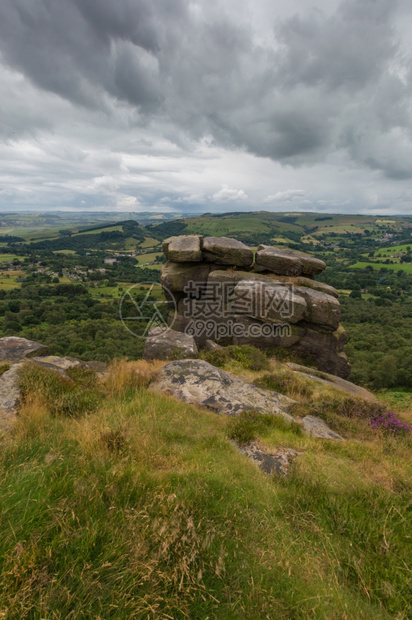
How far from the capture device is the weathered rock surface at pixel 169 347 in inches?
535

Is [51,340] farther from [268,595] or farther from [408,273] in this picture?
[408,273]

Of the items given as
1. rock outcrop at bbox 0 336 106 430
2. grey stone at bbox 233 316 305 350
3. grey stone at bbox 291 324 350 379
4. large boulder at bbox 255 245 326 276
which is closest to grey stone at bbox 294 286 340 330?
grey stone at bbox 291 324 350 379

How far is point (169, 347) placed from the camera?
14.1 metres

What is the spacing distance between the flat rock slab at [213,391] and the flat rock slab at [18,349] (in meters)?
6.40

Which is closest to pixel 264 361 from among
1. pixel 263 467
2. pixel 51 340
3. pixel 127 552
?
pixel 263 467

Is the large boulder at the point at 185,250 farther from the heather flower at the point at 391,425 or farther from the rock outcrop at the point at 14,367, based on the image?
the heather flower at the point at 391,425

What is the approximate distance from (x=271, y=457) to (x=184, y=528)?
3225 mm

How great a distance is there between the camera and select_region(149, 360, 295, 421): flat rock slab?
809 cm

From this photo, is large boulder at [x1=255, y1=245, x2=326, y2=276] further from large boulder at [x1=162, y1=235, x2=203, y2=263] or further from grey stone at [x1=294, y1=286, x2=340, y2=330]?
large boulder at [x1=162, y1=235, x2=203, y2=263]

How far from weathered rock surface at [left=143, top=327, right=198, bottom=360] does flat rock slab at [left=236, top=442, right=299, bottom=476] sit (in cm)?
781

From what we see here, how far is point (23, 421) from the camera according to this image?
4891 mm

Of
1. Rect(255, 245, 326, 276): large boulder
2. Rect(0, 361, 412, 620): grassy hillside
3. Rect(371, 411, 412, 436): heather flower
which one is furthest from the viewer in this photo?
Rect(255, 245, 326, 276): large boulder

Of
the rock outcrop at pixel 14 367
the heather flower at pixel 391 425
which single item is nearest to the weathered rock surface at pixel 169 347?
the rock outcrop at pixel 14 367

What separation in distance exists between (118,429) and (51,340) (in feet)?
227
